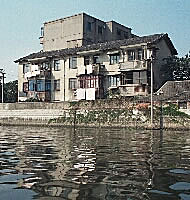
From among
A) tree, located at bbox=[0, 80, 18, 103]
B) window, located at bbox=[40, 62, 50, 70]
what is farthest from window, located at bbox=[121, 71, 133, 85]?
tree, located at bbox=[0, 80, 18, 103]

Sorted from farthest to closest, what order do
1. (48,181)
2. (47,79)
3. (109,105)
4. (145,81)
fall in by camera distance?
1. (47,79)
2. (145,81)
3. (109,105)
4. (48,181)

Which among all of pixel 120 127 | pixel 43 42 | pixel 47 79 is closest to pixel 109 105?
pixel 120 127

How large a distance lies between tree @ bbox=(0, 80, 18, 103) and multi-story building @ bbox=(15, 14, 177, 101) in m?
12.0

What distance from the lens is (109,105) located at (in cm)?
3353

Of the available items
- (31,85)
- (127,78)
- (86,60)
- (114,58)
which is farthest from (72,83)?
(127,78)

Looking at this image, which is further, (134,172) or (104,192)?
(134,172)

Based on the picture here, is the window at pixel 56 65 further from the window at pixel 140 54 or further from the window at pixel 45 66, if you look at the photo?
the window at pixel 140 54

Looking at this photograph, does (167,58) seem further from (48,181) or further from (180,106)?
(48,181)

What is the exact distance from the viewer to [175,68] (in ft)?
133

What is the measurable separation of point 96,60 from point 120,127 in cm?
1319

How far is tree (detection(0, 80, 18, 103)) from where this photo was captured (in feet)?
198

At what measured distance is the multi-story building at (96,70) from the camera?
1467 inches

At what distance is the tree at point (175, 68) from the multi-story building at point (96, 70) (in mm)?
767

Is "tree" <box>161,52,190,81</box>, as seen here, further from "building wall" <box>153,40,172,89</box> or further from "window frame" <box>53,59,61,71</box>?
"window frame" <box>53,59,61,71</box>
